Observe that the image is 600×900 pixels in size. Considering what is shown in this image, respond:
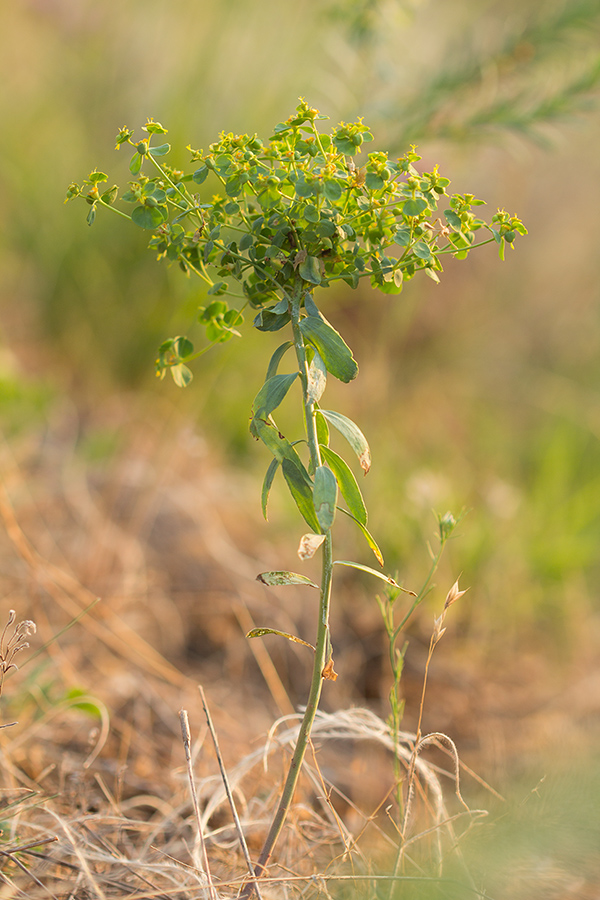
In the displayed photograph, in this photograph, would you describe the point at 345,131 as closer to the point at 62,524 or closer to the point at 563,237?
the point at 62,524

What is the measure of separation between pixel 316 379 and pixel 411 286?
6.19 ft

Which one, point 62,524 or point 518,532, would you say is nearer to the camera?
point 62,524

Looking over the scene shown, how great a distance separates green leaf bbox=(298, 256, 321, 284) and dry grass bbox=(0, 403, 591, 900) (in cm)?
52

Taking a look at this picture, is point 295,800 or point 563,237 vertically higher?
point 563,237

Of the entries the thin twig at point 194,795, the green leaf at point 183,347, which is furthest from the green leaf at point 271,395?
the thin twig at point 194,795

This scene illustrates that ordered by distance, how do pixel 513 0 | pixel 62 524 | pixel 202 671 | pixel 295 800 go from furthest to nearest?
pixel 513 0 < pixel 62 524 < pixel 202 671 < pixel 295 800

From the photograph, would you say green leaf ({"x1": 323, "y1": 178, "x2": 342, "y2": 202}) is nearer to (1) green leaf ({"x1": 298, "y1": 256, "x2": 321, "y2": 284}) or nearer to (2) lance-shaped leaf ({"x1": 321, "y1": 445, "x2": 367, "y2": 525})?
(1) green leaf ({"x1": 298, "y1": 256, "x2": 321, "y2": 284})

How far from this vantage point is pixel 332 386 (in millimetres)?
2607

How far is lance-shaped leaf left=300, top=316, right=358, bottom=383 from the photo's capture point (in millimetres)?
600

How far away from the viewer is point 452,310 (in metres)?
3.53

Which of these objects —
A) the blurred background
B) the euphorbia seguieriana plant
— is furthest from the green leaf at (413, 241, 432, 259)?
the blurred background

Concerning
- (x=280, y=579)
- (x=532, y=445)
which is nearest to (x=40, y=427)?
(x=280, y=579)

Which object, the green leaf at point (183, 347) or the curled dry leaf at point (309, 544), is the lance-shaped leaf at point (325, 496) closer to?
the curled dry leaf at point (309, 544)

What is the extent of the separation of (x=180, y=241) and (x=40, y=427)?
4.78 ft
